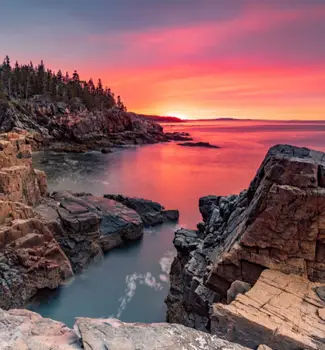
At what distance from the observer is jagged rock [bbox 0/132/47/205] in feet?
69.2

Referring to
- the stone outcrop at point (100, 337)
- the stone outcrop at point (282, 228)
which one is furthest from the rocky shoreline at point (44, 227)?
the stone outcrop at point (100, 337)

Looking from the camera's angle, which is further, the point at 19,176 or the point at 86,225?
the point at 86,225

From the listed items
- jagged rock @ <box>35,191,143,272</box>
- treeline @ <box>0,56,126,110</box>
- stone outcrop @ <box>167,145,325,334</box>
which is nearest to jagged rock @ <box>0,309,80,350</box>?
stone outcrop @ <box>167,145,325,334</box>

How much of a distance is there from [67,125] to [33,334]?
8181cm

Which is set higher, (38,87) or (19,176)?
(38,87)

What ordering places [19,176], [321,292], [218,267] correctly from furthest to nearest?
[19,176]
[218,267]
[321,292]

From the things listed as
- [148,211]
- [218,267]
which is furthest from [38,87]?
[218,267]

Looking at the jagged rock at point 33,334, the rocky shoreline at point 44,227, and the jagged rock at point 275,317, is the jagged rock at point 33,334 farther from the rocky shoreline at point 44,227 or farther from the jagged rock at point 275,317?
the rocky shoreline at point 44,227

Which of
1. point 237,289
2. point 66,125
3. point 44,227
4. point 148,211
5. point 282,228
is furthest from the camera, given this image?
point 66,125

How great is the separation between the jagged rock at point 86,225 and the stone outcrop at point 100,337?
16.7 m

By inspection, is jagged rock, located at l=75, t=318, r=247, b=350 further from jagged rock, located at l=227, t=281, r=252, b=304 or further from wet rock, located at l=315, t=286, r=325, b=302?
jagged rock, located at l=227, t=281, r=252, b=304

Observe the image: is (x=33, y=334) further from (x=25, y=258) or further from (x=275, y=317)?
(x=25, y=258)

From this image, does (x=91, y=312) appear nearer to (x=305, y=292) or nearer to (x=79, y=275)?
(x=79, y=275)

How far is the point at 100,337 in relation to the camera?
450 centimetres
